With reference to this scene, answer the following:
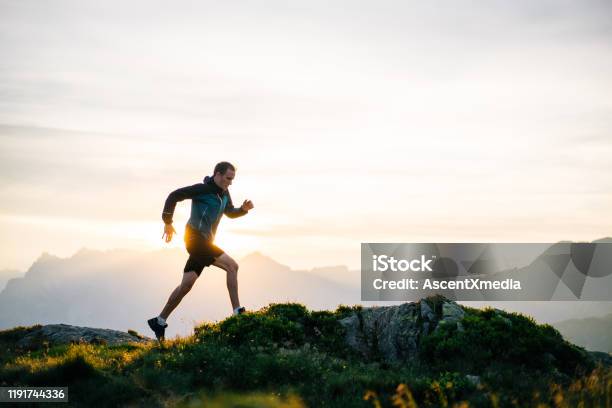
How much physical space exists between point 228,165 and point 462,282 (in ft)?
39.8

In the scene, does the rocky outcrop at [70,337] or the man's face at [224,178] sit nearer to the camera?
the man's face at [224,178]

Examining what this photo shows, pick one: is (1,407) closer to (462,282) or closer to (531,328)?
(531,328)

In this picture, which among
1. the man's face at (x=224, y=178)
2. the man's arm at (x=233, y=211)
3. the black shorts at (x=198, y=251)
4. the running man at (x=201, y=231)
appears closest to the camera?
the running man at (x=201, y=231)

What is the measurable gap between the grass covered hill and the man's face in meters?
3.46

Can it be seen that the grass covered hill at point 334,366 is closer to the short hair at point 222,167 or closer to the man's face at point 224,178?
the man's face at point 224,178

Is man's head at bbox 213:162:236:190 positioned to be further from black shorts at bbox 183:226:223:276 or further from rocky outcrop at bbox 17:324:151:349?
rocky outcrop at bbox 17:324:151:349

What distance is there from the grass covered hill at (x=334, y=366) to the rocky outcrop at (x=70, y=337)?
5.46 feet

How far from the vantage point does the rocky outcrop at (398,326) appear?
1232 cm

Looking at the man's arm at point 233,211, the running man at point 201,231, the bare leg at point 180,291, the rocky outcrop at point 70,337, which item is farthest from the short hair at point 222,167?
the rocky outcrop at point 70,337

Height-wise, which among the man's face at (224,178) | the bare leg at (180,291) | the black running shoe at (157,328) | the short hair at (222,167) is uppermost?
the short hair at (222,167)

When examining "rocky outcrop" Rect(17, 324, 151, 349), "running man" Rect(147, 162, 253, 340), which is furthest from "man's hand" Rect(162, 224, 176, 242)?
"rocky outcrop" Rect(17, 324, 151, 349)

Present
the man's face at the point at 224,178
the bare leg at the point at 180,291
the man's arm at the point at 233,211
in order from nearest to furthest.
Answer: the bare leg at the point at 180,291
the man's face at the point at 224,178
the man's arm at the point at 233,211

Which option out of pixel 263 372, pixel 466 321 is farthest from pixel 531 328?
pixel 263 372

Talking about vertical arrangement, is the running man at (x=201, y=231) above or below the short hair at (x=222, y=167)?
below
